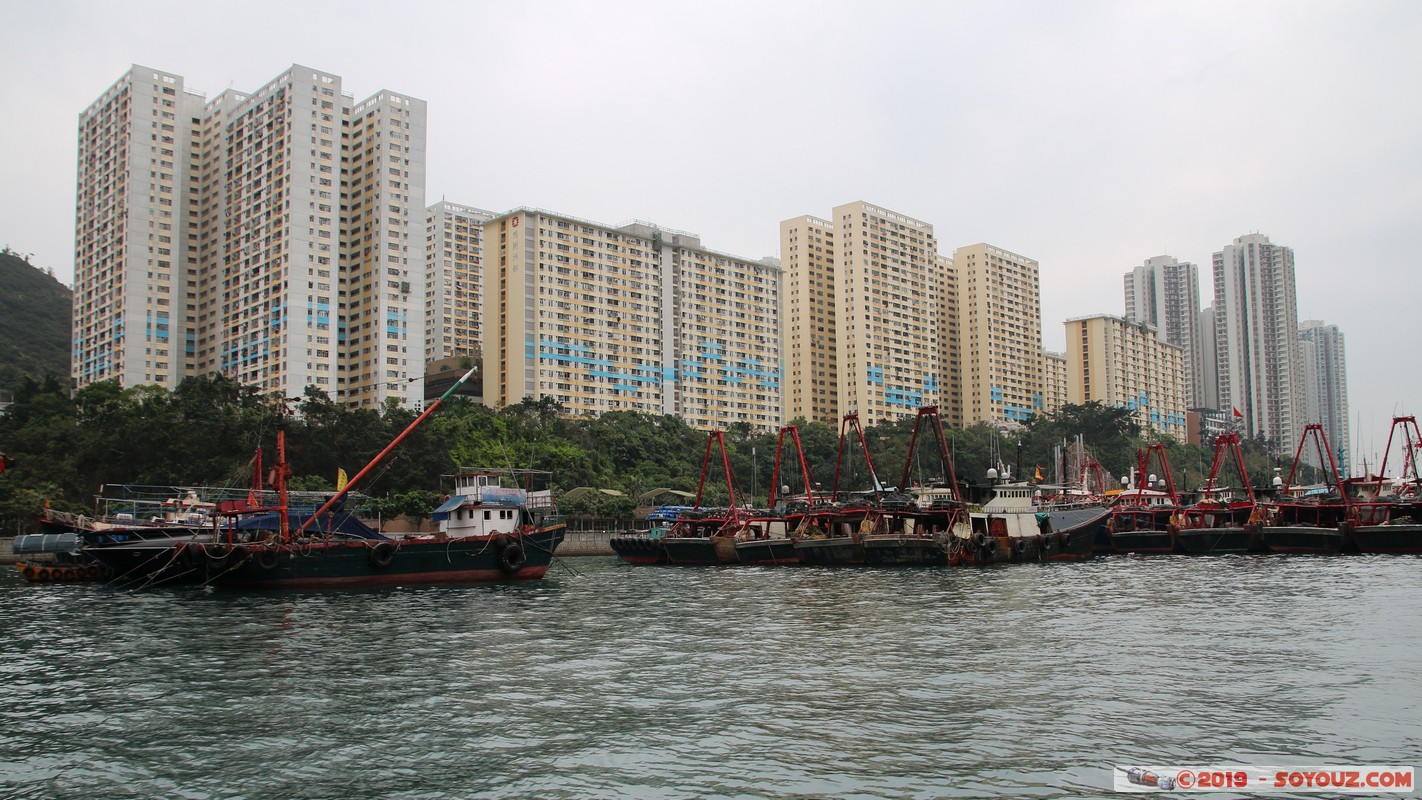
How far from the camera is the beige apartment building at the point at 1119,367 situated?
14975cm

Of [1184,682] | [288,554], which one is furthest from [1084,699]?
[288,554]

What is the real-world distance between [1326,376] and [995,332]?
8758 centimetres

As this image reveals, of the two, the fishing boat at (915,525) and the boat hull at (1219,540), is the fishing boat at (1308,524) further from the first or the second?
the fishing boat at (915,525)

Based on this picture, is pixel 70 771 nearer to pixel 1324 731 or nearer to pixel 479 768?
pixel 479 768

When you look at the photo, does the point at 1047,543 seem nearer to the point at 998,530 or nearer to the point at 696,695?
the point at 998,530

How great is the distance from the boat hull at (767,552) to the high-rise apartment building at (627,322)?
46366mm

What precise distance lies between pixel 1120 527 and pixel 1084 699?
50.6m

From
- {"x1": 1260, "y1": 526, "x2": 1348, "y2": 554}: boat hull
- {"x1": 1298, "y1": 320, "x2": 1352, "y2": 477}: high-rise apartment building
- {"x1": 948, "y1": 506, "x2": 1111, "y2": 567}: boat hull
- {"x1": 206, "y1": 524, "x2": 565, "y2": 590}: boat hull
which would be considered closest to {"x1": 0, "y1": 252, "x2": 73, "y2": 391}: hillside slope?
{"x1": 206, "y1": 524, "x2": 565, "y2": 590}: boat hull

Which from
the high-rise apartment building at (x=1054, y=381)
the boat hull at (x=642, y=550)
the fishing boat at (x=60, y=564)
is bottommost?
the boat hull at (x=642, y=550)

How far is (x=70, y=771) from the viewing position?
11.6 metres

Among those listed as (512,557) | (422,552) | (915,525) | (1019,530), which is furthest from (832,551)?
(422,552)

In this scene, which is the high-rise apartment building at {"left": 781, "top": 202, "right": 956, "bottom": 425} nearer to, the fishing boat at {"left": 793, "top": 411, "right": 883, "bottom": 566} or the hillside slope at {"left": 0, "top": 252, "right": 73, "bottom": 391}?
the fishing boat at {"left": 793, "top": 411, "right": 883, "bottom": 566}

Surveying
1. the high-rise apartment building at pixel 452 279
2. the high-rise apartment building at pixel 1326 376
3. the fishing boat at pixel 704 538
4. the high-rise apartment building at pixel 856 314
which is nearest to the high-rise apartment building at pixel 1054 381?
the high-rise apartment building at pixel 856 314

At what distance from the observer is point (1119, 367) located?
495ft
